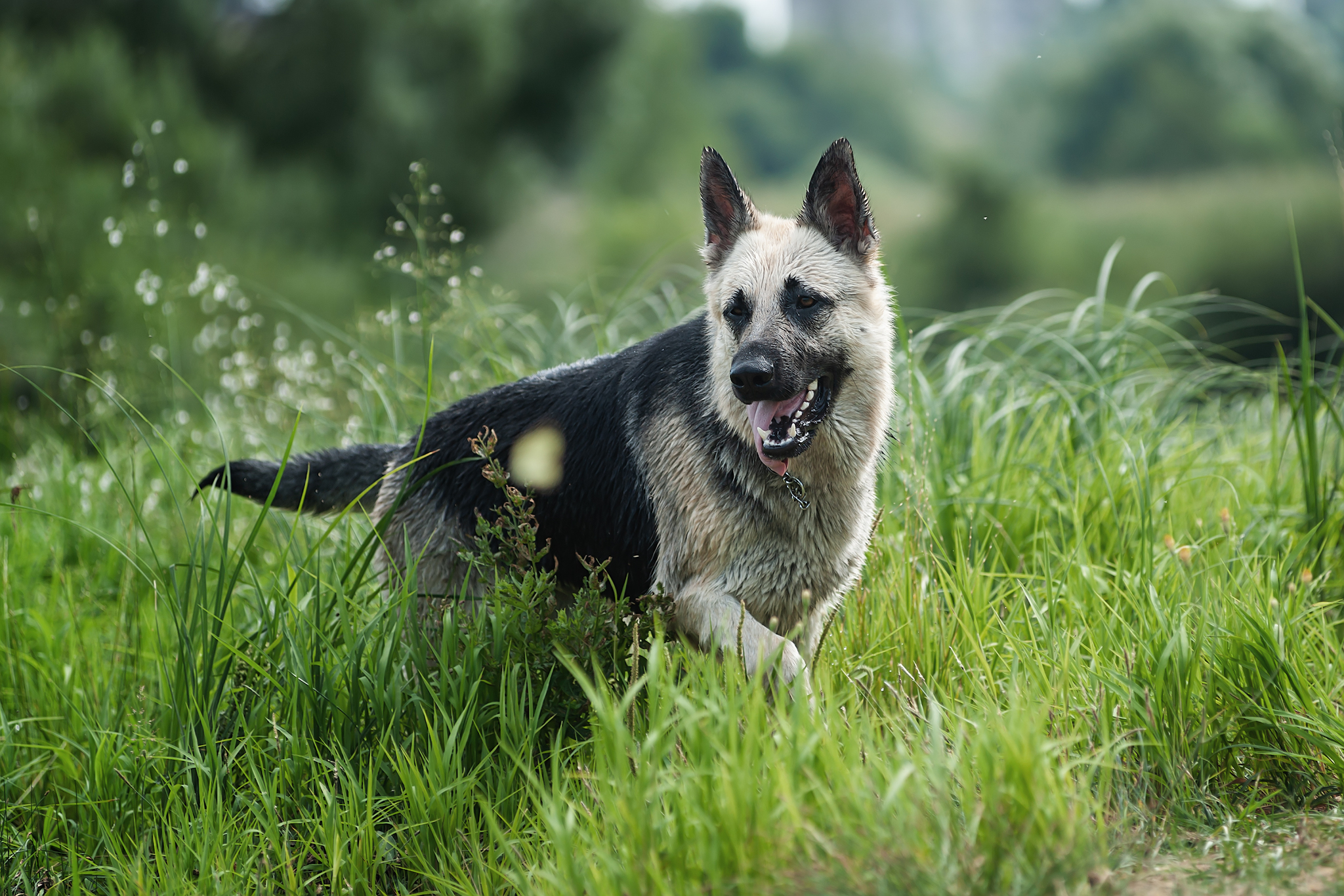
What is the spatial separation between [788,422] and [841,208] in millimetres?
816

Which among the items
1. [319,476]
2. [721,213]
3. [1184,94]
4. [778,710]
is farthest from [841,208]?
[1184,94]

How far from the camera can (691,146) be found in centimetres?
3528

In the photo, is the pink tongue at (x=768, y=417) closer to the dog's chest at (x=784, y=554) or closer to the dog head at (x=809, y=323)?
the dog head at (x=809, y=323)

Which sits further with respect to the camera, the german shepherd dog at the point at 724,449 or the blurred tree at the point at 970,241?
the blurred tree at the point at 970,241

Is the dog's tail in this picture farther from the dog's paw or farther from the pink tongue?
the dog's paw

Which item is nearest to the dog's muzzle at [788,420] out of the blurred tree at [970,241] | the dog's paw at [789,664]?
the dog's paw at [789,664]

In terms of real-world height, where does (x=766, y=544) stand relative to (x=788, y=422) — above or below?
below

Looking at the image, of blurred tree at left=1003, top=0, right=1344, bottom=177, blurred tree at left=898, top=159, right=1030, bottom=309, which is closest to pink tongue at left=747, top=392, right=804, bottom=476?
blurred tree at left=898, top=159, right=1030, bottom=309

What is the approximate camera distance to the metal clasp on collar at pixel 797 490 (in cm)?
321

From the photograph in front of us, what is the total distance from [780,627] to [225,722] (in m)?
1.89

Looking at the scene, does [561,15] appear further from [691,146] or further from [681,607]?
[691,146]

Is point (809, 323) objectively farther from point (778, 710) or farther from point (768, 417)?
point (778, 710)

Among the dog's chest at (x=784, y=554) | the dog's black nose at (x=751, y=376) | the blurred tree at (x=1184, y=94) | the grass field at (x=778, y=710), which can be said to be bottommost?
the grass field at (x=778, y=710)

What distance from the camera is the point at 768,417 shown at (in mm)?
3133
